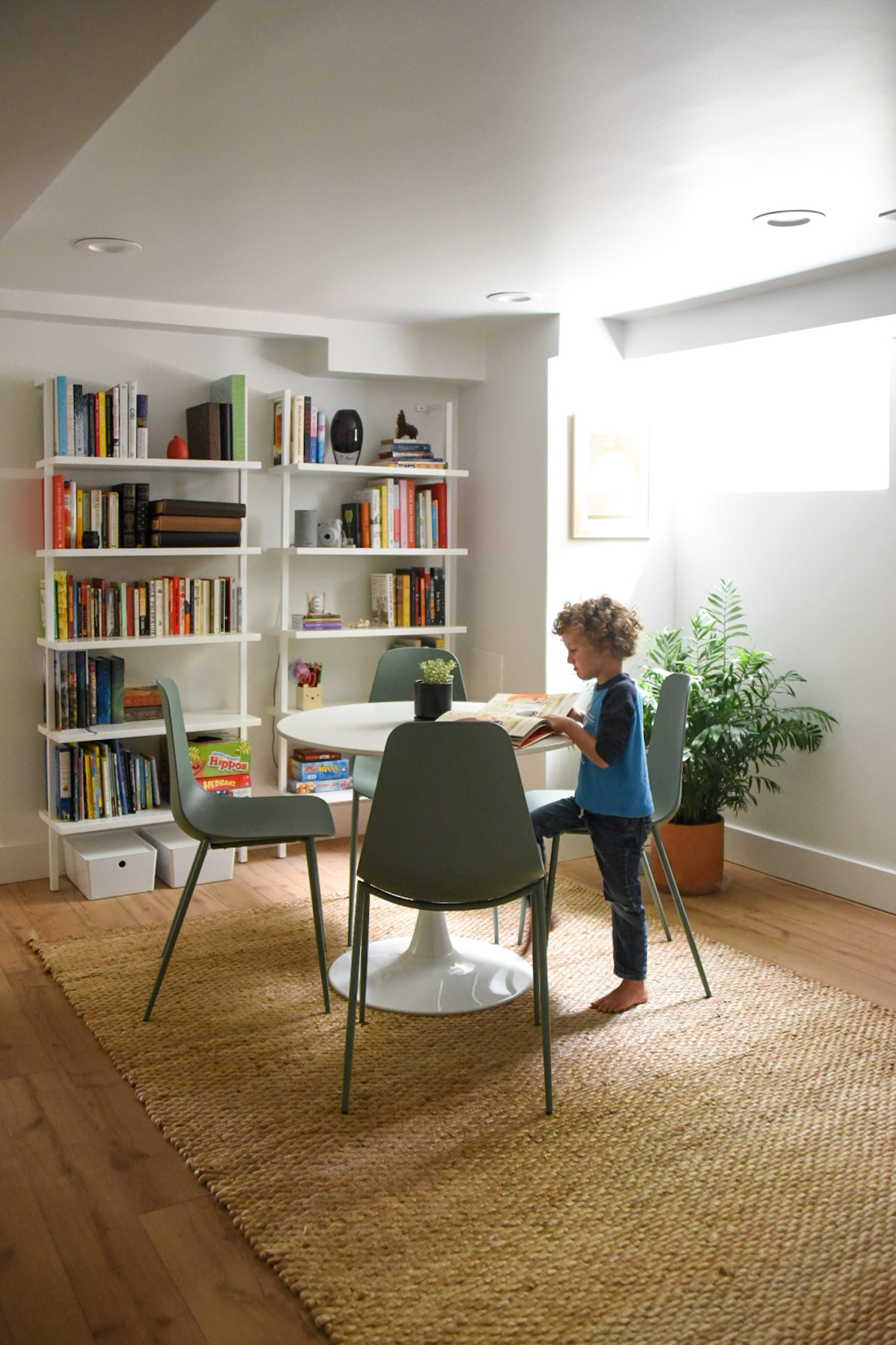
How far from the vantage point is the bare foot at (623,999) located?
3154mm

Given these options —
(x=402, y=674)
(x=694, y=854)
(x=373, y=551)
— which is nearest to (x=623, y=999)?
(x=694, y=854)

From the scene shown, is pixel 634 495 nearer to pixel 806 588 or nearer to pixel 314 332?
pixel 806 588

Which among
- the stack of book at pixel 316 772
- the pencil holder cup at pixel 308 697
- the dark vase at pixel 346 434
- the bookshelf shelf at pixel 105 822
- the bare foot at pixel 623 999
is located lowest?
the bare foot at pixel 623 999

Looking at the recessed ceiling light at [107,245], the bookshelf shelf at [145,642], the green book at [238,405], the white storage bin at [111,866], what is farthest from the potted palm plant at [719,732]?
the recessed ceiling light at [107,245]

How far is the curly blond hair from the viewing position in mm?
2949

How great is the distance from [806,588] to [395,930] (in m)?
1.98

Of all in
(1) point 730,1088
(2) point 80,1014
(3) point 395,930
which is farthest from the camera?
(3) point 395,930

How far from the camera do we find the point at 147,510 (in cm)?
436

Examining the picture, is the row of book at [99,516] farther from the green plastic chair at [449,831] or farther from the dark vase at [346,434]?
the green plastic chair at [449,831]

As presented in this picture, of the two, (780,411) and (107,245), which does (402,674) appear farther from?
(780,411)

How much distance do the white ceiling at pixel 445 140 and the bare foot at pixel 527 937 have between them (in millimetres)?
2039

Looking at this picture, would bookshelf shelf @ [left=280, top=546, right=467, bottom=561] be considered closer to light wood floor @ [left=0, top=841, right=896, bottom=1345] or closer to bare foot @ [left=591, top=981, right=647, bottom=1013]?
light wood floor @ [left=0, top=841, right=896, bottom=1345]

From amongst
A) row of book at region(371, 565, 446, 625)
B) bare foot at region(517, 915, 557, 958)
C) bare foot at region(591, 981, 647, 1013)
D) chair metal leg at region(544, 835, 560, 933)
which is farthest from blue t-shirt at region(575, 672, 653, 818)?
row of book at region(371, 565, 446, 625)

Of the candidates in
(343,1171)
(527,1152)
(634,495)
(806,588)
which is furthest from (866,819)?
(343,1171)
